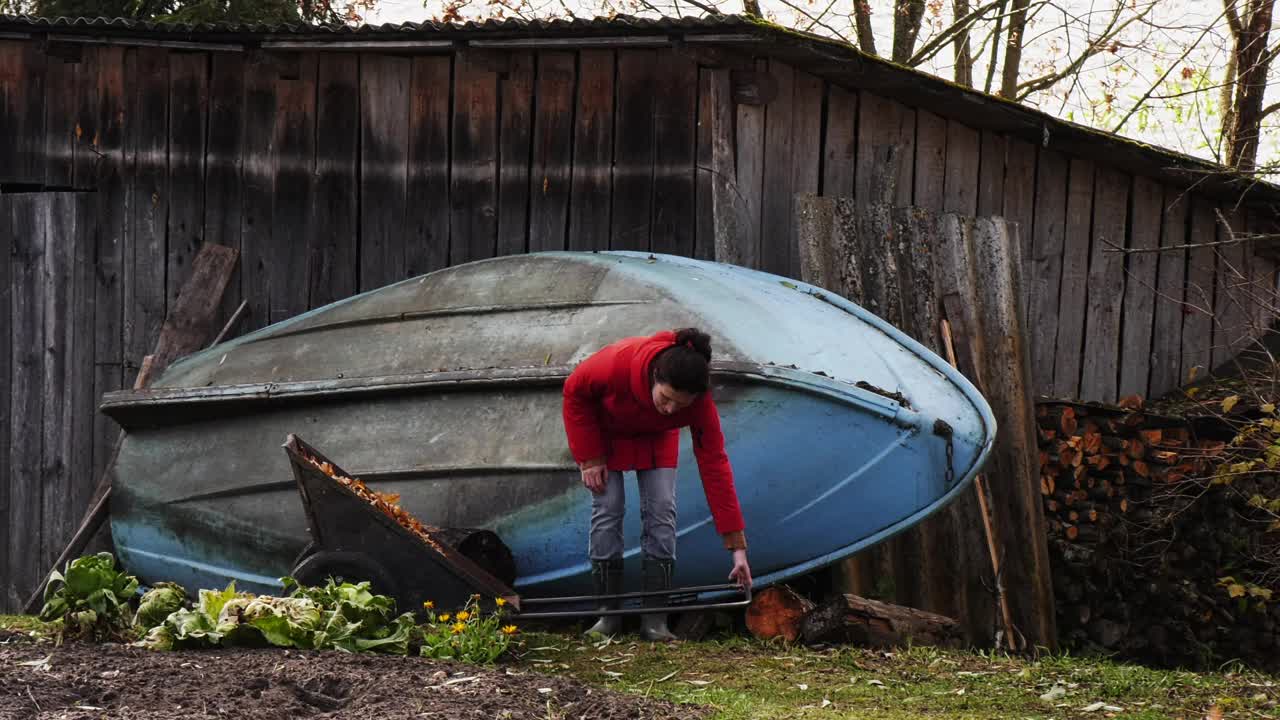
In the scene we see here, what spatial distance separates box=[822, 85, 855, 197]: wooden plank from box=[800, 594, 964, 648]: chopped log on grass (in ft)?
9.15

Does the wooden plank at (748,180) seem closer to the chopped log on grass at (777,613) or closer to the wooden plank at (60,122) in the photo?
the chopped log on grass at (777,613)

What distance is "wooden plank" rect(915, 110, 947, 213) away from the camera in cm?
766

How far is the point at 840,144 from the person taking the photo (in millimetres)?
7477

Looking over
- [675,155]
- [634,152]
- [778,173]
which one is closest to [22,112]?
[634,152]

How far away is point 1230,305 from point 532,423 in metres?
5.29

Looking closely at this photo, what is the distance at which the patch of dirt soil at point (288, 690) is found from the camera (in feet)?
11.8

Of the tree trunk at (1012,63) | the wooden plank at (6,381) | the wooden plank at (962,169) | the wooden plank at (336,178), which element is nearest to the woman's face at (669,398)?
the wooden plank at (336,178)

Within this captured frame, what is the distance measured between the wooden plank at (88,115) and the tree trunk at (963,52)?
948 centimetres

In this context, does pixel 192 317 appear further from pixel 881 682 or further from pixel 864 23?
pixel 864 23

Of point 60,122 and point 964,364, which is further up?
point 60,122

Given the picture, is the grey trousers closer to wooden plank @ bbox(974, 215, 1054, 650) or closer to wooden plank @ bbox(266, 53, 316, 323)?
wooden plank @ bbox(974, 215, 1054, 650)

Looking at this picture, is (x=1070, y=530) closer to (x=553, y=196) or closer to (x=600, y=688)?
(x=553, y=196)

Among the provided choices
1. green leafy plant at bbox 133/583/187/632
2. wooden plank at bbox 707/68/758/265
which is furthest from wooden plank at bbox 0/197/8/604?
wooden plank at bbox 707/68/758/265

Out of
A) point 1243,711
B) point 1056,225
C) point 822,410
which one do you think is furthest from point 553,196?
point 1243,711
